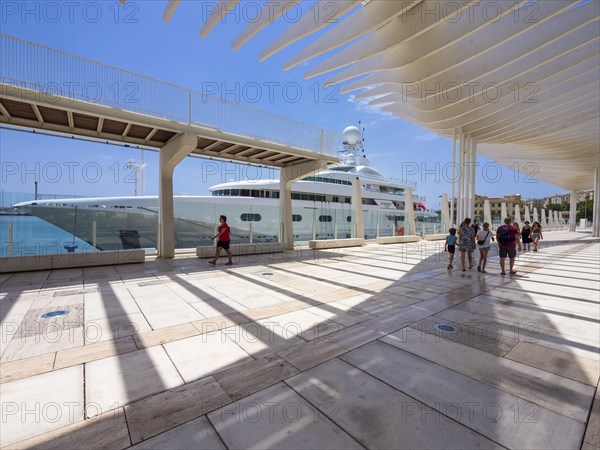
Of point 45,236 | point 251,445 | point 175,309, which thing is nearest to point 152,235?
point 45,236

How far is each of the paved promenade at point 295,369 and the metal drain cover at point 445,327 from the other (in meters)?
0.04

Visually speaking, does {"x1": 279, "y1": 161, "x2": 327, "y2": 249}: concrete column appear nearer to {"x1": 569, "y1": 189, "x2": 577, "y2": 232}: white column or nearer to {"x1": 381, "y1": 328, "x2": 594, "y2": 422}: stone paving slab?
{"x1": 381, "y1": 328, "x2": 594, "y2": 422}: stone paving slab

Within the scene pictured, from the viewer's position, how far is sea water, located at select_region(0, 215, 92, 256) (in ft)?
28.1

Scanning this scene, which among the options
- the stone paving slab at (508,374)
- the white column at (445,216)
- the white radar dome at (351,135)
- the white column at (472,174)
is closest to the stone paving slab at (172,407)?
the stone paving slab at (508,374)

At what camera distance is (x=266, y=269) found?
956 centimetres

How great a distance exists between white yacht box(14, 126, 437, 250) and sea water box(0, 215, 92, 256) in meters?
0.38

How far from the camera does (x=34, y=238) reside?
9.04m

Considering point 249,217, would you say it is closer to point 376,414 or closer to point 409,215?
→ point 376,414

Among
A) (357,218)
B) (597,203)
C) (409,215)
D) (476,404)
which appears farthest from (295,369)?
(597,203)

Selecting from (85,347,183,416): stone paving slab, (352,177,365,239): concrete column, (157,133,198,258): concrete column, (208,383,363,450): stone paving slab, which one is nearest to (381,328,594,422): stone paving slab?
(208,383,363,450): stone paving slab

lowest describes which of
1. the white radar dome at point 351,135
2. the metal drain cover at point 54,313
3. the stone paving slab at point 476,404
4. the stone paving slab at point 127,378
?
the stone paving slab at point 476,404

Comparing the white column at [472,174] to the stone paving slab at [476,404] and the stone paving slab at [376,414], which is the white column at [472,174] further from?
the stone paving slab at [376,414]

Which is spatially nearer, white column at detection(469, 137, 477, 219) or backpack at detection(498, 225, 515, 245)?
backpack at detection(498, 225, 515, 245)

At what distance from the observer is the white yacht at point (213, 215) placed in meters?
10.7
